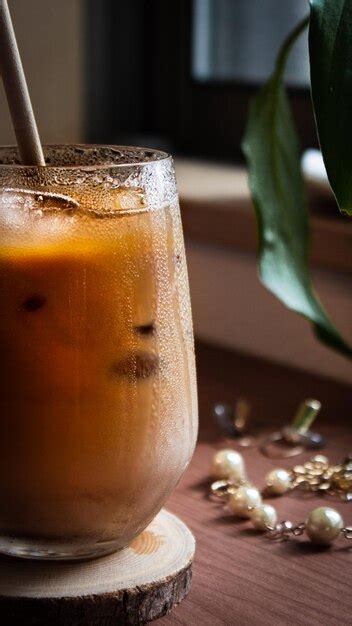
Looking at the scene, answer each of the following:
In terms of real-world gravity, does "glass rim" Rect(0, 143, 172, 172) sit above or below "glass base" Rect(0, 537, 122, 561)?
above

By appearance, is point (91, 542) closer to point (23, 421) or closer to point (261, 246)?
point (23, 421)

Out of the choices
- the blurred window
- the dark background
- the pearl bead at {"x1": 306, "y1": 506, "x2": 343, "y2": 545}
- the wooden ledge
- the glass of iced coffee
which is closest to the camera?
the glass of iced coffee

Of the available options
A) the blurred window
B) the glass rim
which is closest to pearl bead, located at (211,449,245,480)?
the glass rim

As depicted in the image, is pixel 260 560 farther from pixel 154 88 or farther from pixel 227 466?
pixel 154 88

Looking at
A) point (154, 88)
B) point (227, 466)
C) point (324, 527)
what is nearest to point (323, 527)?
point (324, 527)

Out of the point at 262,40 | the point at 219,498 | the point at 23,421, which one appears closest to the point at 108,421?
the point at 23,421

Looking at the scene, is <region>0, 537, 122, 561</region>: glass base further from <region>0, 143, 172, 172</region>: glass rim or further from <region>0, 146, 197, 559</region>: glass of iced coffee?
<region>0, 143, 172, 172</region>: glass rim

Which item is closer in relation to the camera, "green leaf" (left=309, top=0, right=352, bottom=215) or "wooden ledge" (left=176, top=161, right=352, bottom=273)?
"green leaf" (left=309, top=0, right=352, bottom=215)

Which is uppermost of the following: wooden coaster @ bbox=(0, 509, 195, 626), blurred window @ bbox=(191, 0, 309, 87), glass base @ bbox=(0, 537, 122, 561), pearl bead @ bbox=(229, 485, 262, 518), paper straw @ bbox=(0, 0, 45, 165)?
paper straw @ bbox=(0, 0, 45, 165)

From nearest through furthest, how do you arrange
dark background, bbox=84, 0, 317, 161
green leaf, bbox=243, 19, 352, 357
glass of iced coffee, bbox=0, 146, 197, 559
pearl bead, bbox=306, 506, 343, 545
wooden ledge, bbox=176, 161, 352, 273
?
glass of iced coffee, bbox=0, 146, 197, 559 → pearl bead, bbox=306, 506, 343, 545 → green leaf, bbox=243, 19, 352, 357 → wooden ledge, bbox=176, 161, 352, 273 → dark background, bbox=84, 0, 317, 161
